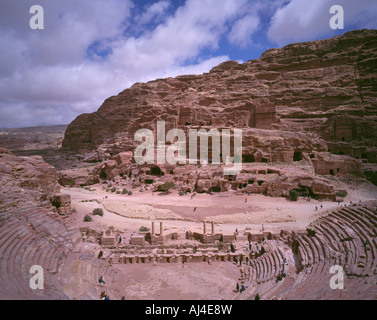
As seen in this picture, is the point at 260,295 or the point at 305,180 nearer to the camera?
the point at 260,295

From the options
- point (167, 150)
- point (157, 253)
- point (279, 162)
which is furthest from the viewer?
point (167, 150)

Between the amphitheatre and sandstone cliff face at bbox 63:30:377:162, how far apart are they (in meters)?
0.43

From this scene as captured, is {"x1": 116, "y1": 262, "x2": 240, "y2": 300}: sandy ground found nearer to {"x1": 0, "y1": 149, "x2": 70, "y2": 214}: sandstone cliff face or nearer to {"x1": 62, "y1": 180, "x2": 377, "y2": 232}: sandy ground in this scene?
{"x1": 62, "y1": 180, "x2": 377, "y2": 232}: sandy ground

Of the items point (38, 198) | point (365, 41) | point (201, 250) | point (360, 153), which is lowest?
point (201, 250)

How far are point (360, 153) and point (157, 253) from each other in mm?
43089

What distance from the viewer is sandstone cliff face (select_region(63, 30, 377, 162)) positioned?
175 feet

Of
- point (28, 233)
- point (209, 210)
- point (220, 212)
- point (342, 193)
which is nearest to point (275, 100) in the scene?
point (342, 193)

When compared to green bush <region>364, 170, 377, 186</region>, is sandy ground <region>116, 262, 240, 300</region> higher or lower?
lower

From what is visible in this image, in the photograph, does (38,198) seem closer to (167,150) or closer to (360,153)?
(167,150)

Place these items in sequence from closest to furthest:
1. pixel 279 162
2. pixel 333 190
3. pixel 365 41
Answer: pixel 333 190
pixel 279 162
pixel 365 41

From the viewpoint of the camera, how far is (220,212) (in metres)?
25.9

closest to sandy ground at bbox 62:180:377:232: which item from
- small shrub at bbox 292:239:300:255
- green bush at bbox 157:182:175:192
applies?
green bush at bbox 157:182:175:192
